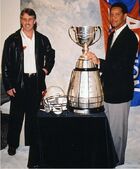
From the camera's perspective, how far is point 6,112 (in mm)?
2877

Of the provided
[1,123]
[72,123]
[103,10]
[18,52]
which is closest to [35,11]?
[18,52]

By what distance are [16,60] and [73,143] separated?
1234mm

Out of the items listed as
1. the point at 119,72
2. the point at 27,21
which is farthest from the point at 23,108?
the point at 119,72

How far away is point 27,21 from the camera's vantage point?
2438 millimetres

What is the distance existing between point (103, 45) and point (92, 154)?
1358 millimetres

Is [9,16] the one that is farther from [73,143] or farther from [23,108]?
[73,143]

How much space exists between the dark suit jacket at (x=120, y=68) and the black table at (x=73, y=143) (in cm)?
57

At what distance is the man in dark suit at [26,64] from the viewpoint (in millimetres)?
2508

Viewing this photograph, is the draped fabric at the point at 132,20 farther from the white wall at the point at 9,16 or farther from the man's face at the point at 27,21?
the white wall at the point at 9,16

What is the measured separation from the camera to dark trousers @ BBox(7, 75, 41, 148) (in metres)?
2.56

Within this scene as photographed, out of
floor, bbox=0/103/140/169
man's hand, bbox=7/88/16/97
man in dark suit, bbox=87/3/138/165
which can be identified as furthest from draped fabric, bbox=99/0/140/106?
man's hand, bbox=7/88/16/97

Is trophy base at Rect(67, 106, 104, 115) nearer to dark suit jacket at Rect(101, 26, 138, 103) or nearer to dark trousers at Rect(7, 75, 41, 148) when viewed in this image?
dark suit jacket at Rect(101, 26, 138, 103)

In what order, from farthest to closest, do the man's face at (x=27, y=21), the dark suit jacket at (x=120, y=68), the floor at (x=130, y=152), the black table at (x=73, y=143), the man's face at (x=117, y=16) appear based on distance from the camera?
1. the floor at (x=130, y=152)
2. the man's face at (x=27, y=21)
3. the man's face at (x=117, y=16)
4. the dark suit jacket at (x=120, y=68)
5. the black table at (x=73, y=143)

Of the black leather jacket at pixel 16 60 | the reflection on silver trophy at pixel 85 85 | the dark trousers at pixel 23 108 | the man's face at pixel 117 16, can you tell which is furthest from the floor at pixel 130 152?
the reflection on silver trophy at pixel 85 85
